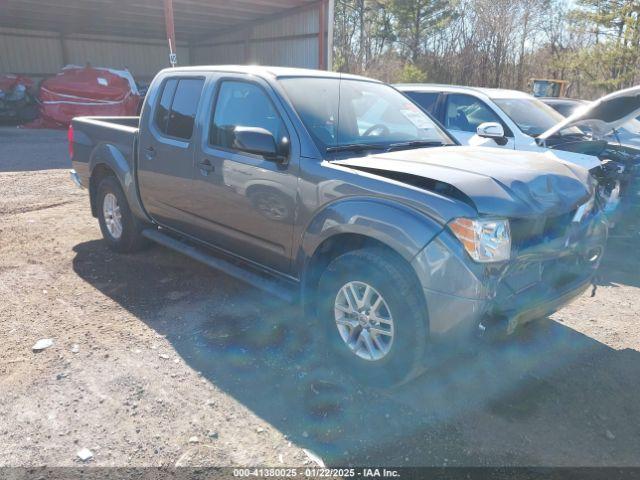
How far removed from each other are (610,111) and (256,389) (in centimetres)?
441

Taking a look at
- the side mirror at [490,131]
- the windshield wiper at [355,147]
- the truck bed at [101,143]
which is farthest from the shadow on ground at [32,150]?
the windshield wiper at [355,147]

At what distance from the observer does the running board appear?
3652 millimetres

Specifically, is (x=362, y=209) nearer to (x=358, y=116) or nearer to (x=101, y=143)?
(x=358, y=116)

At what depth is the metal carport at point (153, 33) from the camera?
1942cm

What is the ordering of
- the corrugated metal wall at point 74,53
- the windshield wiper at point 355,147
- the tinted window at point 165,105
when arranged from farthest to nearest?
the corrugated metal wall at point 74,53
the tinted window at point 165,105
the windshield wiper at point 355,147

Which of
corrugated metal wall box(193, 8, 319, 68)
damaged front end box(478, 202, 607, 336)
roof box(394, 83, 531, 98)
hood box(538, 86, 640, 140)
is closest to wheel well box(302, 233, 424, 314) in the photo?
damaged front end box(478, 202, 607, 336)

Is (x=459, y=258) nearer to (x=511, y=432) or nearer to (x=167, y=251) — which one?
(x=511, y=432)

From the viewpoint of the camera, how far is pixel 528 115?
281 inches

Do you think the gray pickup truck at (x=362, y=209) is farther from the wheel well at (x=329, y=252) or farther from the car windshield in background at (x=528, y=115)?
the car windshield in background at (x=528, y=115)

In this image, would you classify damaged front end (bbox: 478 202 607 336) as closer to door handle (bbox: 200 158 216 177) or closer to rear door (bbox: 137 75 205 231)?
door handle (bbox: 200 158 216 177)

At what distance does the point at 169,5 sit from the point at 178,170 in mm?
12465

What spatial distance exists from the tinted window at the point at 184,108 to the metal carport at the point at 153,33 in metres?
12.1

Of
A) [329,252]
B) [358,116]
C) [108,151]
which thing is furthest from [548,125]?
[108,151]

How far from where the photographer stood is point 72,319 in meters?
4.14
